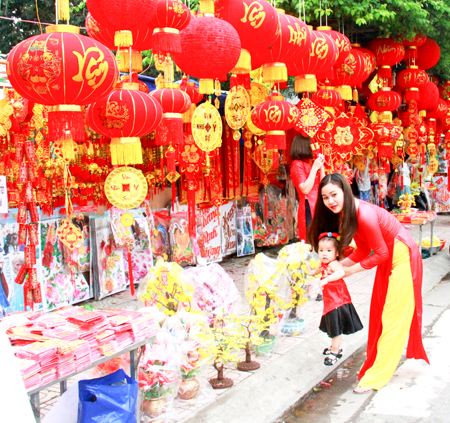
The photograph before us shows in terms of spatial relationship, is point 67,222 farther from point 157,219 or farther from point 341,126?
point 341,126

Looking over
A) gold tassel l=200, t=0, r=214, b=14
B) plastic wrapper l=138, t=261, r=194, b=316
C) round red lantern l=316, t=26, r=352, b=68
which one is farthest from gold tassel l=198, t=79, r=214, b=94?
round red lantern l=316, t=26, r=352, b=68

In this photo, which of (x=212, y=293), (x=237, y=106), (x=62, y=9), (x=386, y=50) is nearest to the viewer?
(x=62, y=9)

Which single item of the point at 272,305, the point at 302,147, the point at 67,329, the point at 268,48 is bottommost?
the point at 272,305

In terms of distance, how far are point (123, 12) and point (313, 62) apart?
2.18 m

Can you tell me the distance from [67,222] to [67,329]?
2429mm

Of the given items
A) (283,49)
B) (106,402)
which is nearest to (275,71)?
(283,49)

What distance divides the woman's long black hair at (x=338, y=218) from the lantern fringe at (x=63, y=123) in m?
1.51

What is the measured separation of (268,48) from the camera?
415 centimetres

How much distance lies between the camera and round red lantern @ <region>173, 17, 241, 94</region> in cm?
350

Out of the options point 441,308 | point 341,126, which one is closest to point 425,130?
point 341,126

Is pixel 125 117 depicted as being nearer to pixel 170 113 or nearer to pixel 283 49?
pixel 170 113

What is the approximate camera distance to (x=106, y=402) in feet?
7.49

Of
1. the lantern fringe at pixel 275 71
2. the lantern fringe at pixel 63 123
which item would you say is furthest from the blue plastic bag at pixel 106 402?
the lantern fringe at pixel 275 71

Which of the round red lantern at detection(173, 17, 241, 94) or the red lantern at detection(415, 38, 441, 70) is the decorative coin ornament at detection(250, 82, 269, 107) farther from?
the red lantern at detection(415, 38, 441, 70)
